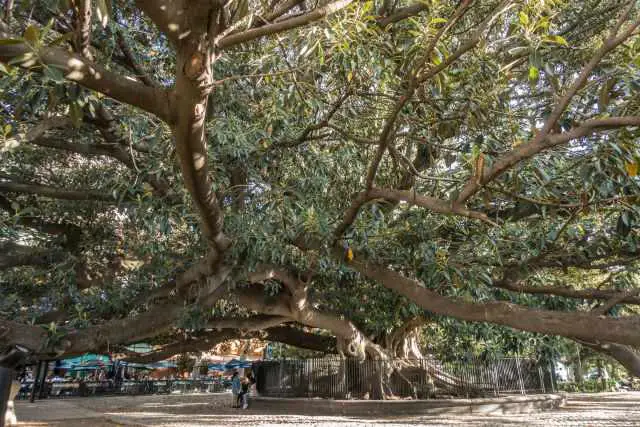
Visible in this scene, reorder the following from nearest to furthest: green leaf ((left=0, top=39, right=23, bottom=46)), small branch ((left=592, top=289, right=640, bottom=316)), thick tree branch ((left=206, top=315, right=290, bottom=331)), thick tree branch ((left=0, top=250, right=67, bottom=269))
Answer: green leaf ((left=0, top=39, right=23, bottom=46)) < small branch ((left=592, top=289, right=640, bottom=316)) < thick tree branch ((left=0, top=250, right=67, bottom=269)) < thick tree branch ((left=206, top=315, right=290, bottom=331))

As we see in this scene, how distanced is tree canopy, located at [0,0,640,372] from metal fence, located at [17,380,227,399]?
36.1 ft

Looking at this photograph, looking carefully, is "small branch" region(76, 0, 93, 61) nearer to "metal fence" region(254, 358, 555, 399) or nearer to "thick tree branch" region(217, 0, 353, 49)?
"thick tree branch" region(217, 0, 353, 49)

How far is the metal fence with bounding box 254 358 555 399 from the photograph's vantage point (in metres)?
11.7

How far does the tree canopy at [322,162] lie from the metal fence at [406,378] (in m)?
2.12

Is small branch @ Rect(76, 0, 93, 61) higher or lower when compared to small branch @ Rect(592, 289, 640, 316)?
higher

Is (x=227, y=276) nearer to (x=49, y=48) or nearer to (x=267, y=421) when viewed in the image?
(x=267, y=421)

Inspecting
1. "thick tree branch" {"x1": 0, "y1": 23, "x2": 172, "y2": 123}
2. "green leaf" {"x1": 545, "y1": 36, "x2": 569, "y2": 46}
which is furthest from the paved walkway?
"thick tree branch" {"x1": 0, "y1": 23, "x2": 172, "y2": 123}

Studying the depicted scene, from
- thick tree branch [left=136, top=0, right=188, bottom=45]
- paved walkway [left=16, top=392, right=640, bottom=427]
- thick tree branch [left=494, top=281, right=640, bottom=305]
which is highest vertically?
thick tree branch [left=136, top=0, right=188, bottom=45]

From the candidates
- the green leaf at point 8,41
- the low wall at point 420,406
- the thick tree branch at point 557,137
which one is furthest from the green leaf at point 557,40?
the low wall at point 420,406

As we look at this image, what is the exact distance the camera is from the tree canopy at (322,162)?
121 inches

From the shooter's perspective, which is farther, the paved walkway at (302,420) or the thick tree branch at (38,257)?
the paved walkway at (302,420)

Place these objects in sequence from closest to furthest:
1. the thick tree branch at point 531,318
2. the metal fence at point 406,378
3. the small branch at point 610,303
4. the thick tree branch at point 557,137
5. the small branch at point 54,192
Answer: the thick tree branch at point 557,137 < the thick tree branch at point 531,318 < the small branch at point 610,303 < the small branch at point 54,192 < the metal fence at point 406,378

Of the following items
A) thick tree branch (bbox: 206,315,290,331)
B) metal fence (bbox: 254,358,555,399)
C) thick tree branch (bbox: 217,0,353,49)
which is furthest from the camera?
metal fence (bbox: 254,358,555,399)

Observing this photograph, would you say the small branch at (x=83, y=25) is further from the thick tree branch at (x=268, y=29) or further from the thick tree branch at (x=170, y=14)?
the thick tree branch at (x=268, y=29)
